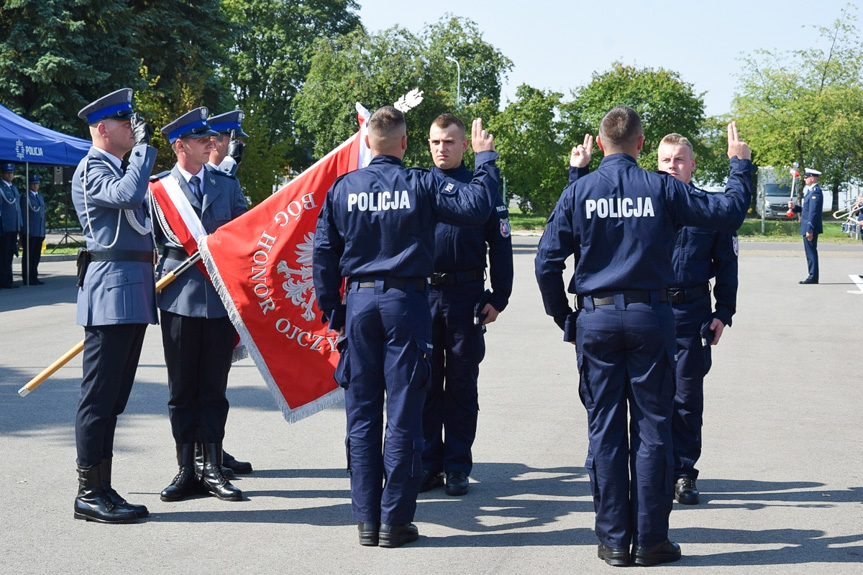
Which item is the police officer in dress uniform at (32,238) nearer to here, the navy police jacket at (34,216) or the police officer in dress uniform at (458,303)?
the navy police jacket at (34,216)

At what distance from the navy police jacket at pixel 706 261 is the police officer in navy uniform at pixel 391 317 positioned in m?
1.36

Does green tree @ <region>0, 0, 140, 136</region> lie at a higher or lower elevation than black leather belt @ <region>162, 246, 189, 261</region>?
higher

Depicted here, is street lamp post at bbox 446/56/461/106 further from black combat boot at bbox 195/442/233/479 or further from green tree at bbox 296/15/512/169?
black combat boot at bbox 195/442/233/479

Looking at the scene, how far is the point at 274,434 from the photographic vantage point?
23.5ft

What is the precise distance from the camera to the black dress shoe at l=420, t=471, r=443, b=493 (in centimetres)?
591

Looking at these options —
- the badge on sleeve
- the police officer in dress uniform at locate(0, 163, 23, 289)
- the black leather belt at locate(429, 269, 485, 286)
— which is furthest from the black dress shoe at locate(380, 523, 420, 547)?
the police officer in dress uniform at locate(0, 163, 23, 289)

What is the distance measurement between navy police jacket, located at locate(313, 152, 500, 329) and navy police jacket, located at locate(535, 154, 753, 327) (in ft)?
1.54

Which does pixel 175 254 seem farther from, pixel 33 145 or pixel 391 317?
pixel 33 145

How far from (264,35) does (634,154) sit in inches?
2069

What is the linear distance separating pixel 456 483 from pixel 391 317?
1.42 m

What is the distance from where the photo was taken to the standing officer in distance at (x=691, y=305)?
221 inches

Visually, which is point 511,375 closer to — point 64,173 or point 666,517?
point 666,517

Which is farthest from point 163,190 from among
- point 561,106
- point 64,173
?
point 561,106

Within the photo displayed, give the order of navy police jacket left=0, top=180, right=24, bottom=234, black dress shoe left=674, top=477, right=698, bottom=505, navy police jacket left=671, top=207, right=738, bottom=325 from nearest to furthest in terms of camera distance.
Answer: black dress shoe left=674, top=477, right=698, bottom=505, navy police jacket left=671, top=207, right=738, bottom=325, navy police jacket left=0, top=180, right=24, bottom=234
